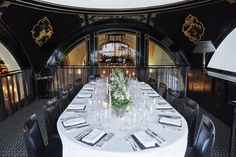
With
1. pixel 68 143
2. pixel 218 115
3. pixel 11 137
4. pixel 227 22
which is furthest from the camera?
pixel 227 22

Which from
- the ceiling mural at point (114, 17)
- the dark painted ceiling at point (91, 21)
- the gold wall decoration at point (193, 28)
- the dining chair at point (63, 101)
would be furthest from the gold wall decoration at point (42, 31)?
the gold wall decoration at point (193, 28)

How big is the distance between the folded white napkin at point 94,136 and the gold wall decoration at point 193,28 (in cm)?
509

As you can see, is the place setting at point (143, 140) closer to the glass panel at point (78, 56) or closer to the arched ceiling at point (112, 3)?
the arched ceiling at point (112, 3)

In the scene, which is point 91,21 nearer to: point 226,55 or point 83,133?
point 226,55

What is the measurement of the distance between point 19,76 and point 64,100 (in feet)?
9.06

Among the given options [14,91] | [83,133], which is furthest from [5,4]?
[83,133]

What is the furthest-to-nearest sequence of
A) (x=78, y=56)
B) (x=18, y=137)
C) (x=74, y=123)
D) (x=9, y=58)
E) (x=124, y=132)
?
(x=78, y=56) → (x=9, y=58) → (x=18, y=137) → (x=74, y=123) → (x=124, y=132)

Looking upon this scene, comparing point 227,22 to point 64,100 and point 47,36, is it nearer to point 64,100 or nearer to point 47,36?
point 64,100

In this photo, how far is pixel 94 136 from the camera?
1628 mm

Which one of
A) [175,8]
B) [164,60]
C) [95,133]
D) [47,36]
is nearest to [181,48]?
[164,60]

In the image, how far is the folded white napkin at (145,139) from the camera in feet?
4.92

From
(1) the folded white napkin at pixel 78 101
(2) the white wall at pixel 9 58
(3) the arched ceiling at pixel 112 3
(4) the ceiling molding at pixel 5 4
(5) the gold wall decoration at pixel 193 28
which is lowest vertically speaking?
(1) the folded white napkin at pixel 78 101

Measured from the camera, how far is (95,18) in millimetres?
6262

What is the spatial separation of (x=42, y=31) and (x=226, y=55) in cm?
615
